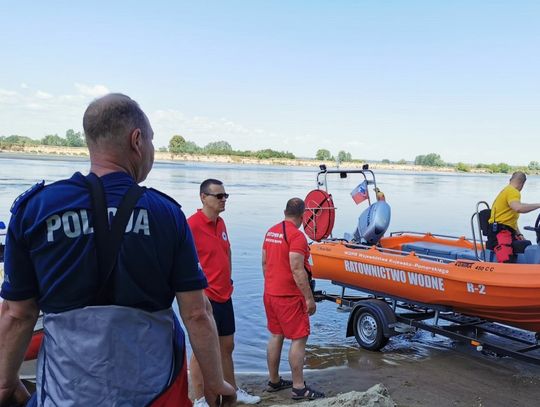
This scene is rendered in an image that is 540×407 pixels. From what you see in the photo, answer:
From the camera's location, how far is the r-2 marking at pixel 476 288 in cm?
574

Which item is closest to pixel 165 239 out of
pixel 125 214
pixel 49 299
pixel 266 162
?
pixel 125 214

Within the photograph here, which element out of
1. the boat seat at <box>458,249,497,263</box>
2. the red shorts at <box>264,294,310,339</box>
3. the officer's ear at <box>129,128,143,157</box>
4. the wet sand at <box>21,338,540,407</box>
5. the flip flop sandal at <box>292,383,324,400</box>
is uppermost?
the officer's ear at <box>129,128,143,157</box>

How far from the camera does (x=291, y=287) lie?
5.00 meters

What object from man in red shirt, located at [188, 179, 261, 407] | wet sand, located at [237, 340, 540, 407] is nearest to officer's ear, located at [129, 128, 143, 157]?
man in red shirt, located at [188, 179, 261, 407]

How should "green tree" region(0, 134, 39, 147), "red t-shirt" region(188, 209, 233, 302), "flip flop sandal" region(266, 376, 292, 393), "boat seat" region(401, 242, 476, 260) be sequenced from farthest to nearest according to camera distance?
"green tree" region(0, 134, 39, 147) → "boat seat" region(401, 242, 476, 260) → "flip flop sandal" region(266, 376, 292, 393) → "red t-shirt" region(188, 209, 233, 302)

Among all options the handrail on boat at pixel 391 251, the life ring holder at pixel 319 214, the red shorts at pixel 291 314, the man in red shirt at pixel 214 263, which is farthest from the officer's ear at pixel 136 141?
the life ring holder at pixel 319 214

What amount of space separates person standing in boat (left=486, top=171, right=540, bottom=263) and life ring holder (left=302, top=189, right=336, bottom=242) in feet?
6.60

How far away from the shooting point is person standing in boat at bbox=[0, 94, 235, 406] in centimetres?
168

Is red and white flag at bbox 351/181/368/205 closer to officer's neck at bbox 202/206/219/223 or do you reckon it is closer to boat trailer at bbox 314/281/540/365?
boat trailer at bbox 314/281/540/365

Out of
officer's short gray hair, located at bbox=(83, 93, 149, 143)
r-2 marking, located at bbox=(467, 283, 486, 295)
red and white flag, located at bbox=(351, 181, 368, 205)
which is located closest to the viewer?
officer's short gray hair, located at bbox=(83, 93, 149, 143)

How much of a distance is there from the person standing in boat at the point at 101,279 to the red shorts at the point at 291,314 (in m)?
3.20

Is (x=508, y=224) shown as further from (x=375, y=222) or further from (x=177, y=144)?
(x=177, y=144)

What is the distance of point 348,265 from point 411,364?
144 cm

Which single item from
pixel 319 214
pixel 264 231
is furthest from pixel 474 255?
pixel 264 231
